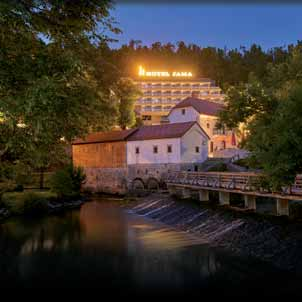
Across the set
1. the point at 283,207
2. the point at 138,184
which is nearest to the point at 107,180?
the point at 138,184

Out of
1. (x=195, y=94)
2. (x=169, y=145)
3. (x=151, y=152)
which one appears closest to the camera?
(x=169, y=145)

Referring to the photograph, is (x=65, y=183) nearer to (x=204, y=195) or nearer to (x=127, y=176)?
(x=127, y=176)

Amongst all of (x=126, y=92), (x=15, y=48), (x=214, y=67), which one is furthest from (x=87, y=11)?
(x=214, y=67)

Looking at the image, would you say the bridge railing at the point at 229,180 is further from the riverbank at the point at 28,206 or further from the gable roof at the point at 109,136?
the gable roof at the point at 109,136

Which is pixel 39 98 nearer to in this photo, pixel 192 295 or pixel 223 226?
pixel 192 295

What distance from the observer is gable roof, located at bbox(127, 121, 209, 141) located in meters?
43.3

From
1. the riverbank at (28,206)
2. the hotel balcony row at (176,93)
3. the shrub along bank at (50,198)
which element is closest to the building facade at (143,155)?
the shrub along bank at (50,198)

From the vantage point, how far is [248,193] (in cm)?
2164

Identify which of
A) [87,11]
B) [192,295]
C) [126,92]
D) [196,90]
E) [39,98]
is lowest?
[192,295]

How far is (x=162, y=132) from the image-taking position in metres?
45.0

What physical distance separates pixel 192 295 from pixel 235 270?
116 inches

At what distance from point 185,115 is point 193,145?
15481 mm

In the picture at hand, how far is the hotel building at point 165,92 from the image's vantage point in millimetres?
89500

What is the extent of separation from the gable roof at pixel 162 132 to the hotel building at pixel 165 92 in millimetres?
39677
